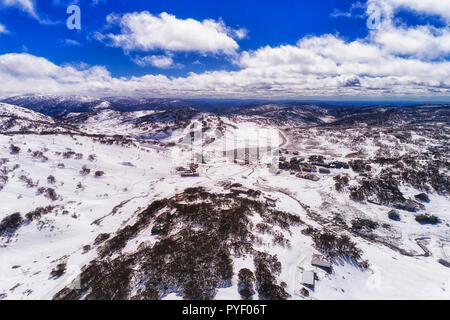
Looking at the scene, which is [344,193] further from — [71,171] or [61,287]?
[71,171]

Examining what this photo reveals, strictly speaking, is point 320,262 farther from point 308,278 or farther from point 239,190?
point 239,190

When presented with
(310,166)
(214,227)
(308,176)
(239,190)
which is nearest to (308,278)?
(214,227)

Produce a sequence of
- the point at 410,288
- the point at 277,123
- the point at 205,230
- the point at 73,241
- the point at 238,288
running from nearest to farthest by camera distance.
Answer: the point at 238,288
the point at 410,288
the point at 205,230
the point at 73,241
the point at 277,123

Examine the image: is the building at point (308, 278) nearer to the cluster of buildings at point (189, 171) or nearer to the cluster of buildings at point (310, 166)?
the cluster of buildings at point (310, 166)

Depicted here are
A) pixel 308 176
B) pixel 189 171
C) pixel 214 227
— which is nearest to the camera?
pixel 214 227

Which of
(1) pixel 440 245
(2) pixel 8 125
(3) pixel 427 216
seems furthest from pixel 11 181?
(2) pixel 8 125
